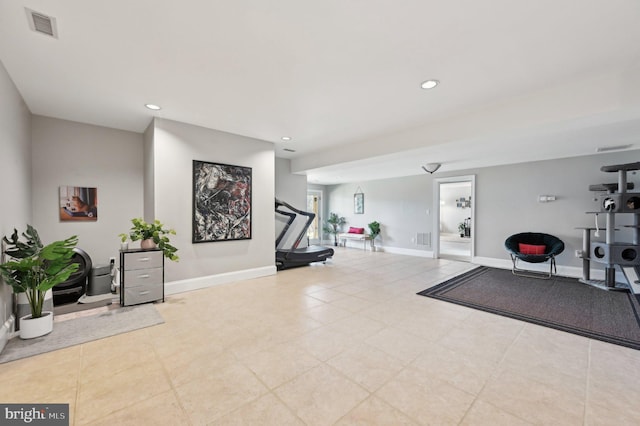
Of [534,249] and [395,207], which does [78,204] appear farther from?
[534,249]

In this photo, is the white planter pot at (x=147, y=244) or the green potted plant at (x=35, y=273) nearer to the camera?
the green potted plant at (x=35, y=273)

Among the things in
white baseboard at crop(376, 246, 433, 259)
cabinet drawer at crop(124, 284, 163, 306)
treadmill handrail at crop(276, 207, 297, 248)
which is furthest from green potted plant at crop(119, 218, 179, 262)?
white baseboard at crop(376, 246, 433, 259)

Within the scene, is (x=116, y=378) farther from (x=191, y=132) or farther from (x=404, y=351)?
(x=191, y=132)

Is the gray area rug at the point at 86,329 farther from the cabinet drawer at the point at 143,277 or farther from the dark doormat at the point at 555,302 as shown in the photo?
the dark doormat at the point at 555,302

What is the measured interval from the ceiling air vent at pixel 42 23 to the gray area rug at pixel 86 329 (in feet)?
8.81

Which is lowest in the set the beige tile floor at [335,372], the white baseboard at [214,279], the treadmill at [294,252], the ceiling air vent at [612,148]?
the beige tile floor at [335,372]

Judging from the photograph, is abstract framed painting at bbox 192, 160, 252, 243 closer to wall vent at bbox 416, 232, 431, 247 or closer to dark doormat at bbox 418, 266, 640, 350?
dark doormat at bbox 418, 266, 640, 350

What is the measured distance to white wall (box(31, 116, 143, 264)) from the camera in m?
3.90

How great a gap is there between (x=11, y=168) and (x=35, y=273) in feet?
3.81

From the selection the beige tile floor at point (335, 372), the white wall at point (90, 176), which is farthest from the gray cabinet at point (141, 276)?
the white wall at point (90, 176)

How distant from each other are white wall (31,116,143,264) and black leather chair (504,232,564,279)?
743 cm

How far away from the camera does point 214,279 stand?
4441mm

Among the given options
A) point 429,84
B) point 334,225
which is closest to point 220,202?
point 429,84

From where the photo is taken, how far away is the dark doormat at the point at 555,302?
9.64ft
